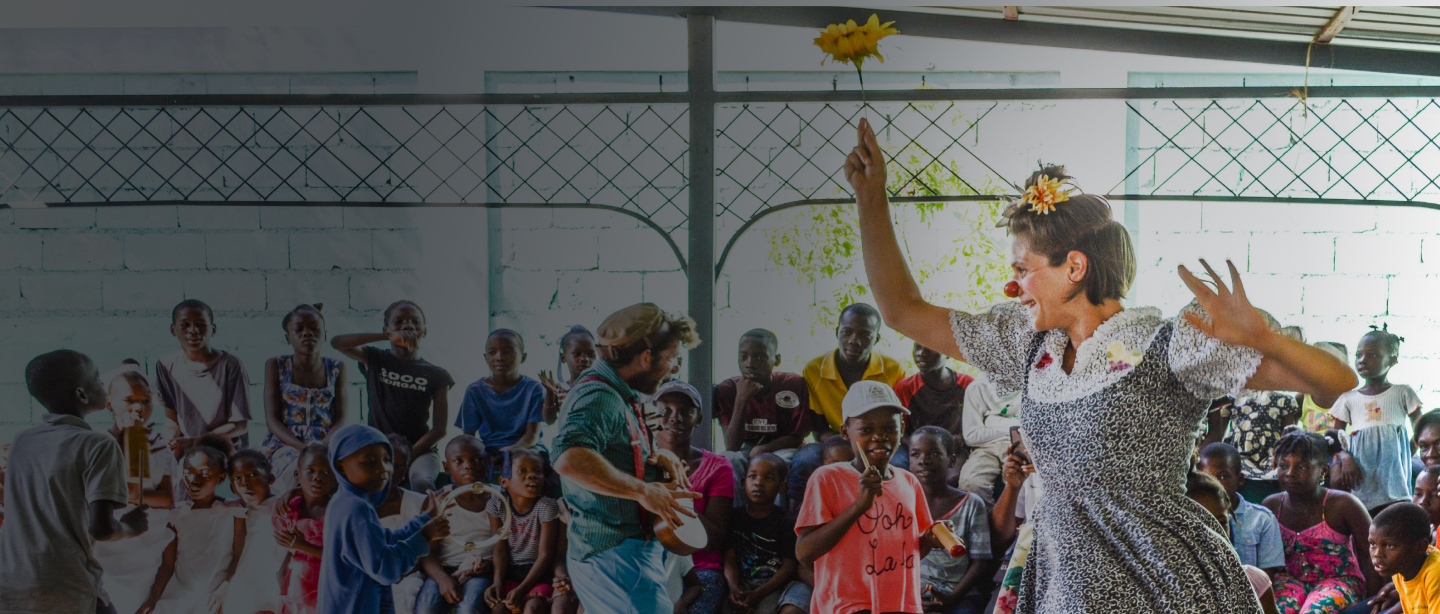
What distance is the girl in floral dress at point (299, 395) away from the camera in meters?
3.52

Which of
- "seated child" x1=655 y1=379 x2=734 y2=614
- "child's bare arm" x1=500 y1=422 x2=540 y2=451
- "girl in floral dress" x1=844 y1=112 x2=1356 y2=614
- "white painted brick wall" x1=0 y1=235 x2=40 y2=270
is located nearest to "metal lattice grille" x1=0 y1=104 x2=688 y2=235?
"white painted brick wall" x1=0 y1=235 x2=40 y2=270

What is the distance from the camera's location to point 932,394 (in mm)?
3391

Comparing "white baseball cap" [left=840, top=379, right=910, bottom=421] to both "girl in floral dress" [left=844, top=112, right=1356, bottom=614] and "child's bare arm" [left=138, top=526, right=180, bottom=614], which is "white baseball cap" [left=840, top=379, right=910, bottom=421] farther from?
"child's bare arm" [left=138, top=526, right=180, bottom=614]


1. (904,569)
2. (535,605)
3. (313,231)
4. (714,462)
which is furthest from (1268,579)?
(313,231)

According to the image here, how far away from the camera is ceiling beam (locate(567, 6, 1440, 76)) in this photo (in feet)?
10.8

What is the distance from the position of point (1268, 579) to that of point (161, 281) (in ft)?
13.3

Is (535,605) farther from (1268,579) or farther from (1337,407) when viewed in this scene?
(1337,407)

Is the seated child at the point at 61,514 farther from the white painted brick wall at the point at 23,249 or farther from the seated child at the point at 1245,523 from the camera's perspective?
the seated child at the point at 1245,523

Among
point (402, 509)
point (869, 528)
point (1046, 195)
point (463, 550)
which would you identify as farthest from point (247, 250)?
point (1046, 195)

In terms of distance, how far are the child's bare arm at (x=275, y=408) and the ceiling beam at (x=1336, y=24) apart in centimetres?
384

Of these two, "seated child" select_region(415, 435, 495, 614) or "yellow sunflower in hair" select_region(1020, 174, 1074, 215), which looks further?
"seated child" select_region(415, 435, 495, 614)

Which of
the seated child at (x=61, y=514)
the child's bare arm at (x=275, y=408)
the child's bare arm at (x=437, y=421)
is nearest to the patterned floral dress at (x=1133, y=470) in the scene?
the child's bare arm at (x=437, y=421)

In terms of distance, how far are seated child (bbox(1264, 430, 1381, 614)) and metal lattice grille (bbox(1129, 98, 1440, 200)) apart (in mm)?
876

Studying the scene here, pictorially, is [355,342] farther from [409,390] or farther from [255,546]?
[255,546]
